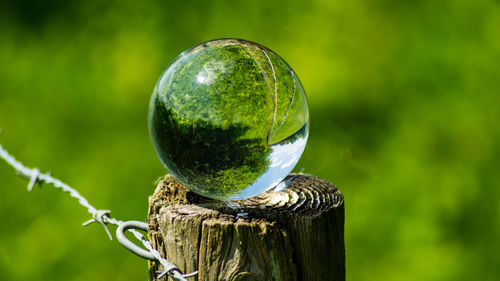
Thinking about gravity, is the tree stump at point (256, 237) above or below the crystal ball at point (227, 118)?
below

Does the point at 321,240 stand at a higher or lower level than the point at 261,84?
lower

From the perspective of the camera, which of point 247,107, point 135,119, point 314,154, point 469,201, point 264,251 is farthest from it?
point 135,119

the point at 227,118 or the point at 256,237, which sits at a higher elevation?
the point at 227,118

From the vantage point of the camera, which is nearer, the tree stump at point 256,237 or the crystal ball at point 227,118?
the tree stump at point 256,237

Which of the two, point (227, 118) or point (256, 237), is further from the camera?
point (227, 118)

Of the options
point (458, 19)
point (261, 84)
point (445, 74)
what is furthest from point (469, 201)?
point (261, 84)

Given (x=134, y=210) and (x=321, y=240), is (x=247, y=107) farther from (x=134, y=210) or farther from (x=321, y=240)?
(x=134, y=210)
